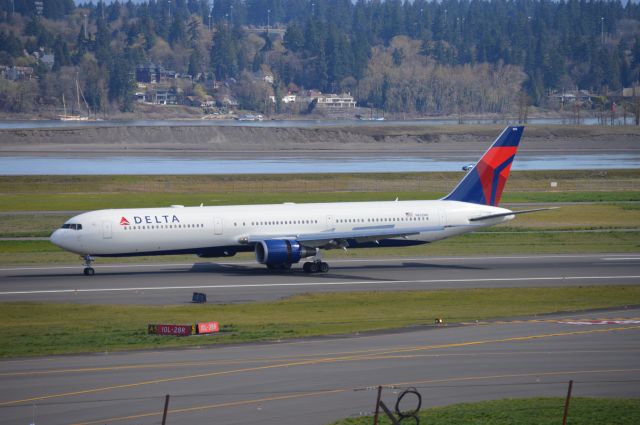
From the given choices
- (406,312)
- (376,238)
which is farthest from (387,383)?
(376,238)

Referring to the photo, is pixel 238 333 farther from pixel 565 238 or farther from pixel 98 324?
pixel 565 238

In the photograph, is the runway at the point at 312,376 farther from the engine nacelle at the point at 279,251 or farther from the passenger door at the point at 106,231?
the passenger door at the point at 106,231

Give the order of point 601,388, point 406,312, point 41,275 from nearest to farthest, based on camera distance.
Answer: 1. point 601,388
2. point 406,312
3. point 41,275

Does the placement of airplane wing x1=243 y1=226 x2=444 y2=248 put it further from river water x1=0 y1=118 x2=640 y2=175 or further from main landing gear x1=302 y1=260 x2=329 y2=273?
river water x1=0 y1=118 x2=640 y2=175

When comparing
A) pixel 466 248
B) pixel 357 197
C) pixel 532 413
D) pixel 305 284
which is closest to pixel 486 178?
pixel 466 248

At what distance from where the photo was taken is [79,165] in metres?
145

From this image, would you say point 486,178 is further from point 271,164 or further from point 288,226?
point 271,164

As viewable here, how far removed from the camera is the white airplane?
5694cm

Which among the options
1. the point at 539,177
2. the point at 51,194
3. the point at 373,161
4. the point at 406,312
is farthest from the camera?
the point at 373,161

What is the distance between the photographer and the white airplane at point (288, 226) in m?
56.9

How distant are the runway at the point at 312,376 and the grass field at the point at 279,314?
2377 millimetres

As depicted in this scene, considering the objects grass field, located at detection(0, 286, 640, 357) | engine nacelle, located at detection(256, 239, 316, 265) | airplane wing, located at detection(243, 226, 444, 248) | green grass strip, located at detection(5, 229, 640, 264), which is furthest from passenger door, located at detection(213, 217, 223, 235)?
grass field, located at detection(0, 286, 640, 357)

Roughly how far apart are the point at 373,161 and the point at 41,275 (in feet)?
330

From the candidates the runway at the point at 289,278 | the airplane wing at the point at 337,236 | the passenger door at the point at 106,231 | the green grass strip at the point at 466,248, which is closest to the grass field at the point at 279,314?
the runway at the point at 289,278
